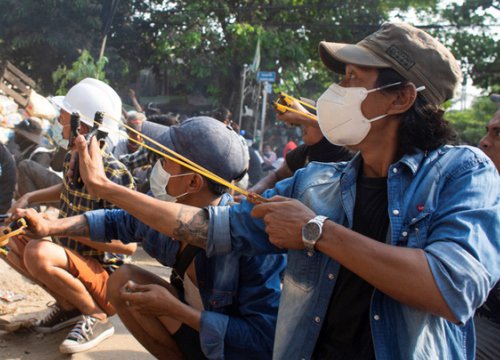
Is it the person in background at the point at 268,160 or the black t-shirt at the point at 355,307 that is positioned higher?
the black t-shirt at the point at 355,307

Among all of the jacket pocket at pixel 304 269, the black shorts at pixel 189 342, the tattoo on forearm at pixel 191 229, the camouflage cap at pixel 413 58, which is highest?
the camouflage cap at pixel 413 58

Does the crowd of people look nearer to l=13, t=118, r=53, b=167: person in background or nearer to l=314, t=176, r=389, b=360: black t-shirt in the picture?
l=314, t=176, r=389, b=360: black t-shirt

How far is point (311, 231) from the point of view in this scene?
1.74m

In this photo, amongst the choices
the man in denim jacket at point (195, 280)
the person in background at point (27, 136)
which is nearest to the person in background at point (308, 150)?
the man in denim jacket at point (195, 280)

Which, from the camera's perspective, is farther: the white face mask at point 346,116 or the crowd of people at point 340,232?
the white face mask at point 346,116

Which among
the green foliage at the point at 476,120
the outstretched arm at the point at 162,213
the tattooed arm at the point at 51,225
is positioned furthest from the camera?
the green foliage at the point at 476,120

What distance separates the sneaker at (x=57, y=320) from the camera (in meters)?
3.94

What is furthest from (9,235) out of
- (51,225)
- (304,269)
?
(304,269)

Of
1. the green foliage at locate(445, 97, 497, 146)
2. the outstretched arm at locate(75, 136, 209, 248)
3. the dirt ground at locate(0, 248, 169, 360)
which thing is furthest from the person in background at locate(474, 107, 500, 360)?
the green foliage at locate(445, 97, 497, 146)

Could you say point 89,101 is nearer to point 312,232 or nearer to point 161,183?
point 161,183

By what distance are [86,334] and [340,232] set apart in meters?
2.38

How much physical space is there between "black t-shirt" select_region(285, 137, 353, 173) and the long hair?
7.70 feet

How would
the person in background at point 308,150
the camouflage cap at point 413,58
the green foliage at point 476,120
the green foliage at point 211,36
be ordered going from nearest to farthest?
the camouflage cap at point 413,58 < the person in background at point 308,150 < the green foliage at point 211,36 < the green foliage at point 476,120

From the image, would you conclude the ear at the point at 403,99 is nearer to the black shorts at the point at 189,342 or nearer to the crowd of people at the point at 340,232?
the crowd of people at the point at 340,232
